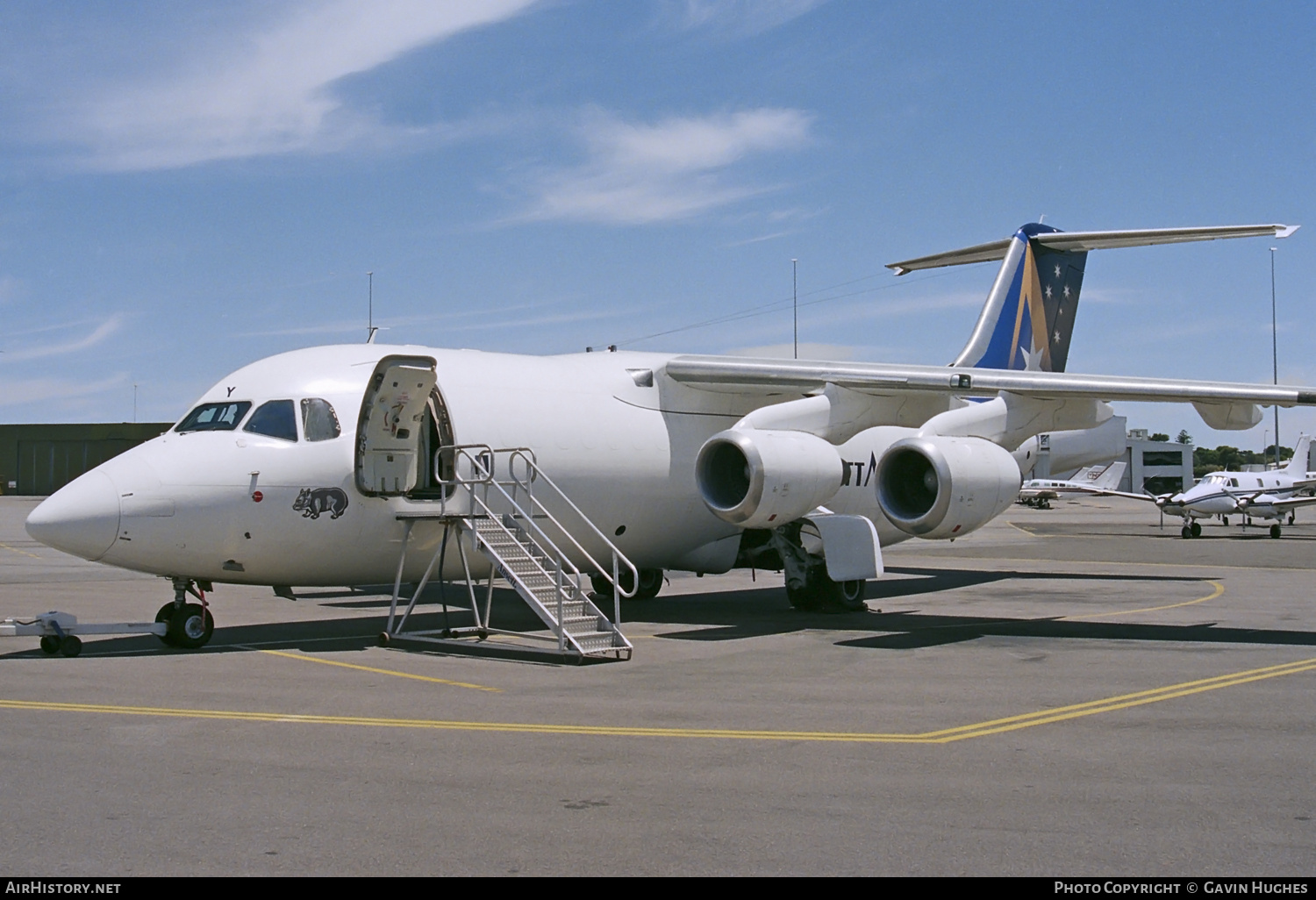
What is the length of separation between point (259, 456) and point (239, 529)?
813 millimetres

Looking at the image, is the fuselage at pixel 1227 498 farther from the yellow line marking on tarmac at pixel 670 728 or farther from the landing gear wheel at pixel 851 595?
the yellow line marking on tarmac at pixel 670 728

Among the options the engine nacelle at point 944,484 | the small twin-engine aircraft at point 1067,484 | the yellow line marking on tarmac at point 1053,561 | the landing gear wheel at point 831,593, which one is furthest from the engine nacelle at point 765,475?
the small twin-engine aircraft at point 1067,484

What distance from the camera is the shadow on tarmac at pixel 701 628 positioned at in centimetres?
1383

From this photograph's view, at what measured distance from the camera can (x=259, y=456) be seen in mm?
13164

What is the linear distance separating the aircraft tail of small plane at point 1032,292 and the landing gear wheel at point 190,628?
13.6 metres

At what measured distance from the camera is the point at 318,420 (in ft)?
44.8

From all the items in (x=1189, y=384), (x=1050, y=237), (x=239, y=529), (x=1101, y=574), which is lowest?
(x=1101, y=574)

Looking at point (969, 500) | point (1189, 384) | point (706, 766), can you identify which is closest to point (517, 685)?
point (706, 766)

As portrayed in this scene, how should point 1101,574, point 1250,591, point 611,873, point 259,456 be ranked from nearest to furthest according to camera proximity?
point 611,873, point 259,456, point 1250,591, point 1101,574

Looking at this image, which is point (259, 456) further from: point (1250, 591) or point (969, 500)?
point (1250, 591)

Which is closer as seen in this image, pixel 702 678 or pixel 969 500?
pixel 702 678

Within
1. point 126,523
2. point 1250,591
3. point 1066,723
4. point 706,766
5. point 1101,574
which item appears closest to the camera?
point 706,766

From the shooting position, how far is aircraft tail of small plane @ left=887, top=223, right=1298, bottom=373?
2206 centimetres

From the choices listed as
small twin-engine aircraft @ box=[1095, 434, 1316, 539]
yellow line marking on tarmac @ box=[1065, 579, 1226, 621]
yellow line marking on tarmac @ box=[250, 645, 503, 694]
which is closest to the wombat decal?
yellow line marking on tarmac @ box=[250, 645, 503, 694]
